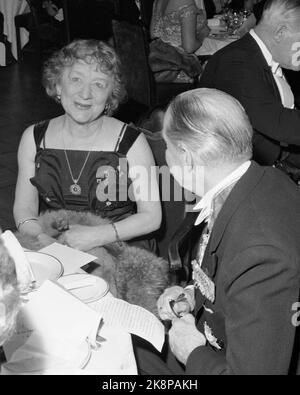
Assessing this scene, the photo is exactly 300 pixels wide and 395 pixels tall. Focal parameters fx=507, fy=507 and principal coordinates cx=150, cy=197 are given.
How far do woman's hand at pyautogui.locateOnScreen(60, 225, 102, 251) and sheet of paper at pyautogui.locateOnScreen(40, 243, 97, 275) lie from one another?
0.17m

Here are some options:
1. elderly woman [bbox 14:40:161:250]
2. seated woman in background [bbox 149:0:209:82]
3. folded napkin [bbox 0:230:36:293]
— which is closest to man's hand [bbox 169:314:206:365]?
folded napkin [bbox 0:230:36:293]

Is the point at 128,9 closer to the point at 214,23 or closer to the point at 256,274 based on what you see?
the point at 214,23

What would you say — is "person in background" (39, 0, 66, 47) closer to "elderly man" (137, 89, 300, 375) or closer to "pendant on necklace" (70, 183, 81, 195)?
"pendant on necklace" (70, 183, 81, 195)

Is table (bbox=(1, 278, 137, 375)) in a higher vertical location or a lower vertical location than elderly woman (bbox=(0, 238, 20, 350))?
lower

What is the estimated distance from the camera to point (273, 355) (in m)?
1.21

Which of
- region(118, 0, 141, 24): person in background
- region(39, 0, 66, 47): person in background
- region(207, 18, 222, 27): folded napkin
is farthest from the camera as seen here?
region(39, 0, 66, 47): person in background

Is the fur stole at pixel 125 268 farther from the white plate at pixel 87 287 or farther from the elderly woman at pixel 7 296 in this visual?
the elderly woman at pixel 7 296

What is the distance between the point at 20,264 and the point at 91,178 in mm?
826

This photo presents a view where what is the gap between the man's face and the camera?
8.38 ft

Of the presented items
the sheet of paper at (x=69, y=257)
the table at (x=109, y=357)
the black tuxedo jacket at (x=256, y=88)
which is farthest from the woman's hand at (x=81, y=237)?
the black tuxedo jacket at (x=256, y=88)

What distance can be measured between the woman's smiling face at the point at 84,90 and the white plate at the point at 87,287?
88cm

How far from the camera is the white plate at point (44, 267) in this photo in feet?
5.22

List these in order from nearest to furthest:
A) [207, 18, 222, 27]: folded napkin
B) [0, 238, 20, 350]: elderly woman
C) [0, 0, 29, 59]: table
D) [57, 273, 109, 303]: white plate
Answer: [0, 238, 20, 350]: elderly woman, [57, 273, 109, 303]: white plate, [207, 18, 222, 27]: folded napkin, [0, 0, 29, 59]: table

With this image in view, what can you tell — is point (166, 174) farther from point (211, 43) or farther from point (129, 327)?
point (211, 43)
